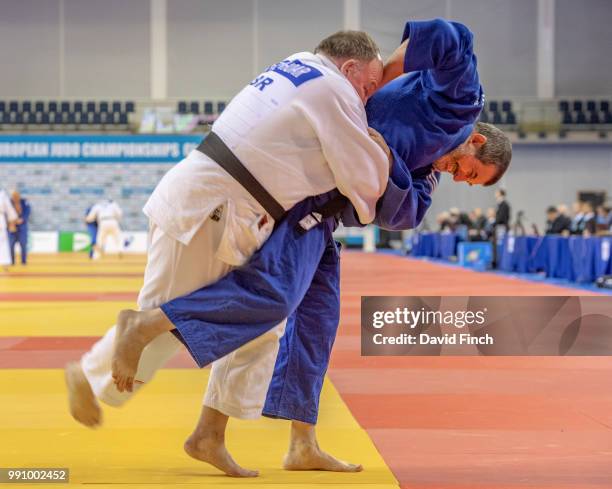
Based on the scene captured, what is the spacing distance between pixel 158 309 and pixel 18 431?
1.50 metres

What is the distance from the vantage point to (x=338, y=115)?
290 cm

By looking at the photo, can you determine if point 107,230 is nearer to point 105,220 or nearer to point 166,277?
point 105,220

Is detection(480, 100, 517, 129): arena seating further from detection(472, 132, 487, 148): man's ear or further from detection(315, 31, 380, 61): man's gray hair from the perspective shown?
detection(315, 31, 380, 61): man's gray hair

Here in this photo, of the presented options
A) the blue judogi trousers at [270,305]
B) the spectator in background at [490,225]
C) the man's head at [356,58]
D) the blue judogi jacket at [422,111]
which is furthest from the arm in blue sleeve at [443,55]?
the spectator in background at [490,225]

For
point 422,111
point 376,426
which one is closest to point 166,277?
point 422,111

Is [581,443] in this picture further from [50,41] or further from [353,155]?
[50,41]

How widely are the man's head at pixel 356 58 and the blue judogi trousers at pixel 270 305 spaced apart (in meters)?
0.41

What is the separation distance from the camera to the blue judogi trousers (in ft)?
9.55

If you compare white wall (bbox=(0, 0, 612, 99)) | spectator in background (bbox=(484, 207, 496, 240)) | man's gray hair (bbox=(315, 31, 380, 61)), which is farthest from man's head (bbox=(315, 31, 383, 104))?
white wall (bbox=(0, 0, 612, 99))

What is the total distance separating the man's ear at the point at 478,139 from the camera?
345 cm

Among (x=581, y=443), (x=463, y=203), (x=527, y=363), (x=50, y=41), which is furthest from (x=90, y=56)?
(x=581, y=443)

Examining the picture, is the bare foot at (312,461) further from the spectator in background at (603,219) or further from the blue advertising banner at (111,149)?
the blue advertising banner at (111,149)

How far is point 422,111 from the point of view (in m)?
3.29

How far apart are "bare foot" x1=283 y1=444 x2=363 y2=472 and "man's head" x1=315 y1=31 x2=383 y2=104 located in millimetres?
1283
